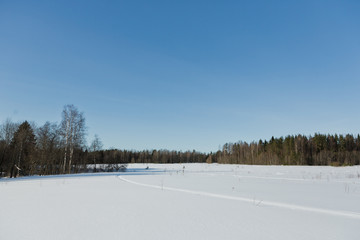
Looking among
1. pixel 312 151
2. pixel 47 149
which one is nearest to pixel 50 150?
pixel 47 149

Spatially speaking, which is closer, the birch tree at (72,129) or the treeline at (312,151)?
the birch tree at (72,129)

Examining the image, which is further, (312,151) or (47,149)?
(312,151)

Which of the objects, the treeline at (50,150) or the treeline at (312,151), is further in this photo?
the treeline at (312,151)

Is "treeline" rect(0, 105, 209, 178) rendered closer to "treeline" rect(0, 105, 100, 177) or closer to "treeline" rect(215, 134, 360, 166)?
"treeline" rect(0, 105, 100, 177)

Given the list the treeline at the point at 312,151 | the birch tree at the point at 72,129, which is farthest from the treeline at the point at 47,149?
the treeline at the point at 312,151

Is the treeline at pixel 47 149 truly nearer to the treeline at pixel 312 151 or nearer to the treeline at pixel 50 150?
the treeline at pixel 50 150

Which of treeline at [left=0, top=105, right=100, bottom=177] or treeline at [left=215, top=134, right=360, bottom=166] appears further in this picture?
treeline at [left=215, top=134, right=360, bottom=166]


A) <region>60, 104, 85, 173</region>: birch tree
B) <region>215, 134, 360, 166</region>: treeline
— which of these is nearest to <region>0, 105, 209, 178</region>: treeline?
<region>60, 104, 85, 173</region>: birch tree

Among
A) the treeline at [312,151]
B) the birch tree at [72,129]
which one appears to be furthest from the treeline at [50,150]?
the treeline at [312,151]

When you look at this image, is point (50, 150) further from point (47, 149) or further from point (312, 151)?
point (312, 151)

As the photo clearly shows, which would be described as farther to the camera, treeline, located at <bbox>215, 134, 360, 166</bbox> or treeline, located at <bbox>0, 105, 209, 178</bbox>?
treeline, located at <bbox>215, 134, 360, 166</bbox>

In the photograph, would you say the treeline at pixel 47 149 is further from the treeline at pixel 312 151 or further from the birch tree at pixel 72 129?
the treeline at pixel 312 151

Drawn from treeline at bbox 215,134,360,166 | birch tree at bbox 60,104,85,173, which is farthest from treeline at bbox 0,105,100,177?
treeline at bbox 215,134,360,166

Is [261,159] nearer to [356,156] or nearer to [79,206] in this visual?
[356,156]
